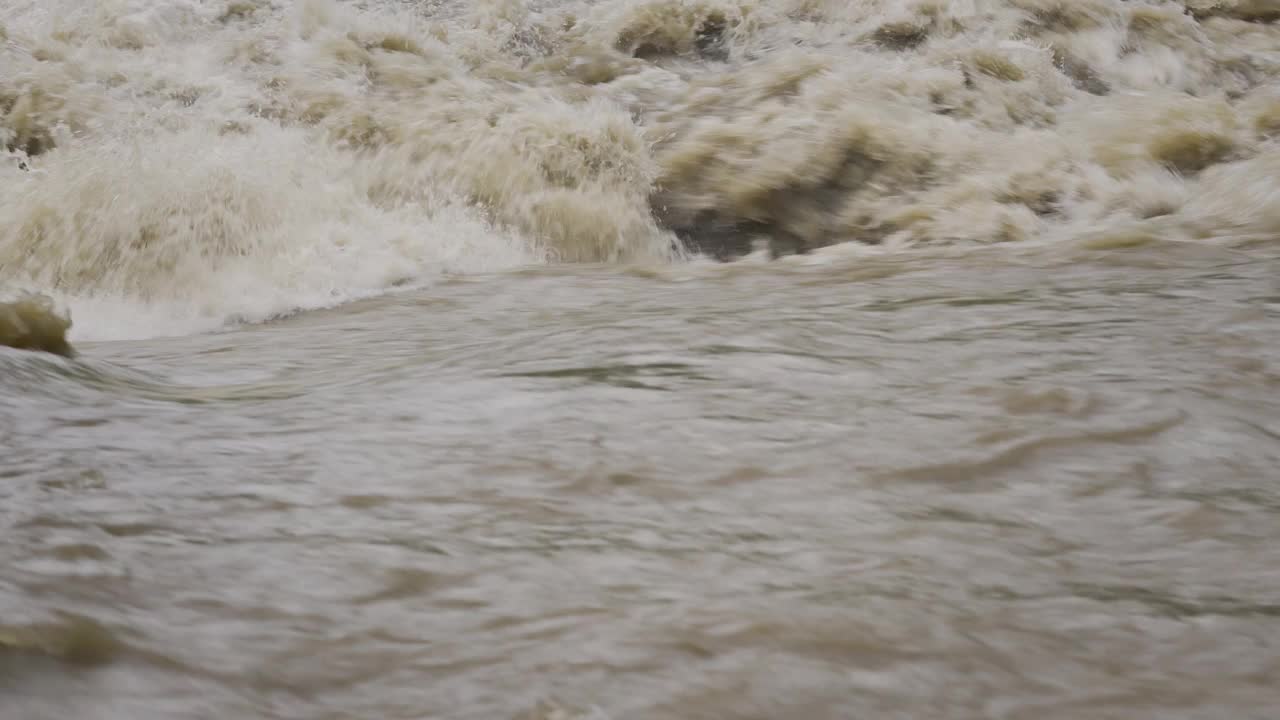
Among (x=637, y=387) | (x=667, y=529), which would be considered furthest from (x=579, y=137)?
(x=667, y=529)

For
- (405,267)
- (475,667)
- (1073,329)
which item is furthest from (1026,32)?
(475,667)

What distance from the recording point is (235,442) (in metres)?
2.36

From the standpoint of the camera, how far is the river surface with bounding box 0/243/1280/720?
1.44 meters

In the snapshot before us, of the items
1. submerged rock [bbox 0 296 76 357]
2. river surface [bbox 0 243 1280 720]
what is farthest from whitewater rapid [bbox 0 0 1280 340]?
river surface [bbox 0 243 1280 720]

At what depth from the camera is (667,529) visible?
1.93 meters

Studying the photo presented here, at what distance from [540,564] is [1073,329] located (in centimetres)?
202

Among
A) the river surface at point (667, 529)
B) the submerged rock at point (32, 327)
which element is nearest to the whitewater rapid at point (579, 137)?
the submerged rock at point (32, 327)

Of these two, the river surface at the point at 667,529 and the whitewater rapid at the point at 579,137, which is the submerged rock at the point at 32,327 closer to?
the river surface at the point at 667,529

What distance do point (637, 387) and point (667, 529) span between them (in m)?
0.88

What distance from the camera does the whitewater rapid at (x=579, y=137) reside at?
559 centimetres

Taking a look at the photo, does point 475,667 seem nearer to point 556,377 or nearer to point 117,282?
point 556,377

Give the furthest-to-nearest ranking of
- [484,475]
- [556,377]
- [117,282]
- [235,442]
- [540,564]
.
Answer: [117,282]
[556,377]
[235,442]
[484,475]
[540,564]

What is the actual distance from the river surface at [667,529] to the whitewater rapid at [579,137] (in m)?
2.31

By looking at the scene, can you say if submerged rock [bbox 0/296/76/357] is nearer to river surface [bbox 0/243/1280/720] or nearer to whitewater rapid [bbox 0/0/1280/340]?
river surface [bbox 0/243/1280/720]
